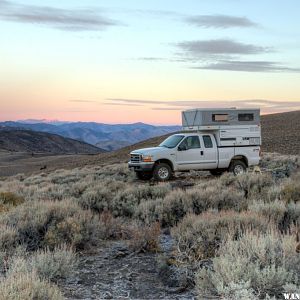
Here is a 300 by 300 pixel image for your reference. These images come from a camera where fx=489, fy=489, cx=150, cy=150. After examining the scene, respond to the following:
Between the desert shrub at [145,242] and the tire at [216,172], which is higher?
the desert shrub at [145,242]

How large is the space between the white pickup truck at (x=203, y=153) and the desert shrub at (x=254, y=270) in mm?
12984

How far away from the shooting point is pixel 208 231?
7.27m

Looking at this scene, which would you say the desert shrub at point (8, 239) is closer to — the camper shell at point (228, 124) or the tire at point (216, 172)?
the camper shell at point (228, 124)

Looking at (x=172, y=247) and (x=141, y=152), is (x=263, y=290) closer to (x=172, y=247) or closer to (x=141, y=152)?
(x=172, y=247)

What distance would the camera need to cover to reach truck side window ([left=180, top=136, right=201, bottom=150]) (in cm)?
1944

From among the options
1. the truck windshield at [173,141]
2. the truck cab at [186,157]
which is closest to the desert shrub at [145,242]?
the truck cab at [186,157]

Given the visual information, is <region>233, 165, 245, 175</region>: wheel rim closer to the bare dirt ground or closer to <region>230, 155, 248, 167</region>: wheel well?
<region>230, 155, 248, 167</region>: wheel well

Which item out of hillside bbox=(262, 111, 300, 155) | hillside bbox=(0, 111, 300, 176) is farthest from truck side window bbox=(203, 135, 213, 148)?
hillside bbox=(262, 111, 300, 155)

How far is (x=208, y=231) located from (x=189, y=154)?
12185 mm

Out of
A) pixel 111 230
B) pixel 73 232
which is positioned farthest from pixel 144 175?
pixel 73 232

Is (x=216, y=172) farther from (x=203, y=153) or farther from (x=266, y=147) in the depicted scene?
(x=266, y=147)

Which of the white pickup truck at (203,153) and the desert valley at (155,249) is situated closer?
the desert valley at (155,249)

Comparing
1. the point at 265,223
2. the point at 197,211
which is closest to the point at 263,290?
the point at 265,223

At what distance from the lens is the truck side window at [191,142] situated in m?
19.4
